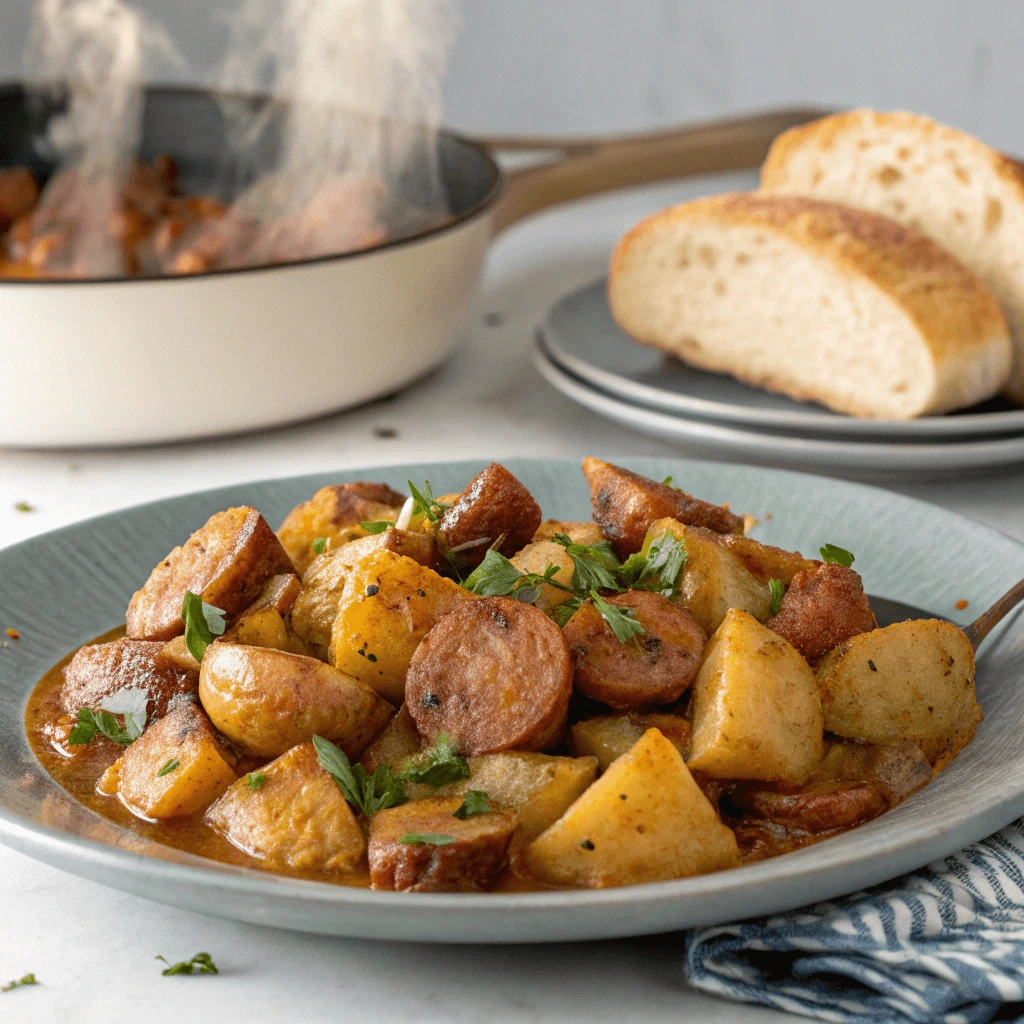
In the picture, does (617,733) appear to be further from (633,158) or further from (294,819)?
(633,158)

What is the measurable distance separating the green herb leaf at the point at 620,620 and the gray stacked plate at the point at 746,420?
1015 mm

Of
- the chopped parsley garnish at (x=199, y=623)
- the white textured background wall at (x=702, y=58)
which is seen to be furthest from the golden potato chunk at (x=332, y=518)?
the white textured background wall at (x=702, y=58)

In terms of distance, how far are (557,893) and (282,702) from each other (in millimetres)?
383

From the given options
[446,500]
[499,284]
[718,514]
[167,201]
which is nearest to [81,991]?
[446,500]

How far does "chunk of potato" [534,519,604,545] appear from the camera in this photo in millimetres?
1675

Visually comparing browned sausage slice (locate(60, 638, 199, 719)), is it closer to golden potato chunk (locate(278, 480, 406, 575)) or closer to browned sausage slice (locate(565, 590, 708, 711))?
golden potato chunk (locate(278, 480, 406, 575))

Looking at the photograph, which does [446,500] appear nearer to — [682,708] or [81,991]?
[682,708]

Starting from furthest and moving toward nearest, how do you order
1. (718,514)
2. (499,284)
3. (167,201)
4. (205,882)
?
(499,284)
(167,201)
(718,514)
(205,882)

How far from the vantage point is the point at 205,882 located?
3.72ft

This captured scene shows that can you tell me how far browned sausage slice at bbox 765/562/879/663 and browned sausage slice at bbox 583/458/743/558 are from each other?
19cm

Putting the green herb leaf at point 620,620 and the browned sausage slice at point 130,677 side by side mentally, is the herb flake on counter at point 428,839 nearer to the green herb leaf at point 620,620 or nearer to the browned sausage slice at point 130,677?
the green herb leaf at point 620,620

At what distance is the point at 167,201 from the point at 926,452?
2.00 m

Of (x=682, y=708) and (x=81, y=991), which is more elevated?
(x=682, y=708)

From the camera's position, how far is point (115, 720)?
1516mm
